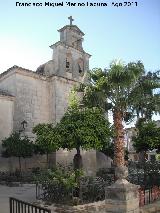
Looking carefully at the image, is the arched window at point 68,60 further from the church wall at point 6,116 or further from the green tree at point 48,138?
the green tree at point 48,138

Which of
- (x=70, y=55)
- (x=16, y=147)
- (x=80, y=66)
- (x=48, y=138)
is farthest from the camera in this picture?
(x=80, y=66)

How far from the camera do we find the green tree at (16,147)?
18.9 m

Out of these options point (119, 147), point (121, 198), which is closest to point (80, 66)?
point (119, 147)

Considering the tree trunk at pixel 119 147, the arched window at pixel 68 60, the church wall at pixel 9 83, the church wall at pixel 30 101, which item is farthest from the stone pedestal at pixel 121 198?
the arched window at pixel 68 60

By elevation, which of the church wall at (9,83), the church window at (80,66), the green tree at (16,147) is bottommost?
the green tree at (16,147)

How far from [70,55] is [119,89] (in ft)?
38.7

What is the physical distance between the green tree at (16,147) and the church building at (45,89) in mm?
1449

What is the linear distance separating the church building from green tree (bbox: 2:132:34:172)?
4.75 ft

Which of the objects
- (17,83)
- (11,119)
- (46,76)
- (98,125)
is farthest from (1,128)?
(98,125)

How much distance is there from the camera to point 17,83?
22.2 m

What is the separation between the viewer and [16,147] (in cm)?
1889

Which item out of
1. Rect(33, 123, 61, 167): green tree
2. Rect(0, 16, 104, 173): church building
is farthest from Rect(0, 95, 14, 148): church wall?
Rect(33, 123, 61, 167): green tree

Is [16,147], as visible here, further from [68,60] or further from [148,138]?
[68,60]

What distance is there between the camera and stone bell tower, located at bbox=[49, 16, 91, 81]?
24703mm
